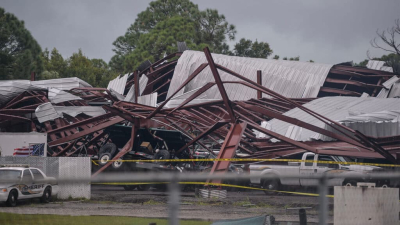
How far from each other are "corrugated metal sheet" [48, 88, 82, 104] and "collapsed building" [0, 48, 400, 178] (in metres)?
0.06

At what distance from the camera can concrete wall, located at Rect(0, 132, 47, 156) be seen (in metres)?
20.8

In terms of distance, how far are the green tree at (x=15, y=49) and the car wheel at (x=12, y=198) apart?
49227 mm

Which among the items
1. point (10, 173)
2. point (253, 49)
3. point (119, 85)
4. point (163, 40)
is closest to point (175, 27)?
point (163, 40)

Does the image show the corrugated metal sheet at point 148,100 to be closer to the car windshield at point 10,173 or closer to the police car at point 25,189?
the car windshield at point 10,173

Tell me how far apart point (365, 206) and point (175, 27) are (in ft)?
208

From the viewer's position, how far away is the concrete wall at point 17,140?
20.8 meters

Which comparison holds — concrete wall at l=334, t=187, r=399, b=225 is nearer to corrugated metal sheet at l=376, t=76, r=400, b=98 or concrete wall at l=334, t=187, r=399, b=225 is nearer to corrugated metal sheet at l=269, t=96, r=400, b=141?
corrugated metal sheet at l=269, t=96, r=400, b=141

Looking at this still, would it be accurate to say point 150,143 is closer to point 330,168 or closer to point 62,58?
point 330,168

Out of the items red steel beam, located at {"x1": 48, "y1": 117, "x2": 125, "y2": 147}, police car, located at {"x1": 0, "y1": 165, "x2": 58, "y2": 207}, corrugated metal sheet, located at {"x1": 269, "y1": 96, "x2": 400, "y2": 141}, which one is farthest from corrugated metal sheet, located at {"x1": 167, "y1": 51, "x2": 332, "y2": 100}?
police car, located at {"x1": 0, "y1": 165, "x2": 58, "y2": 207}

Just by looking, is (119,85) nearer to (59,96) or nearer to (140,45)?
(59,96)

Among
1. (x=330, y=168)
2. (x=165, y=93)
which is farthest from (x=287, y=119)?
(x=165, y=93)

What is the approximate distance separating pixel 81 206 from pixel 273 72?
32.7m

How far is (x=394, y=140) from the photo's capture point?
19172 millimetres

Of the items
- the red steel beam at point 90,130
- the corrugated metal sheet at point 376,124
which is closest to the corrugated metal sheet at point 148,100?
the red steel beam at point 90,130
